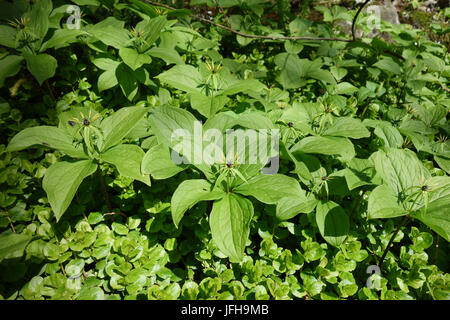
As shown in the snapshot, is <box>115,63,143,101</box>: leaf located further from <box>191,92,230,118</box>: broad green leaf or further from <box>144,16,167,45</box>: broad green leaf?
<box>191,92,230,118</box>: broad green leaf

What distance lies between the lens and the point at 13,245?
135 cm

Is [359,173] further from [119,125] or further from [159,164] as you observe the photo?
[119,125]

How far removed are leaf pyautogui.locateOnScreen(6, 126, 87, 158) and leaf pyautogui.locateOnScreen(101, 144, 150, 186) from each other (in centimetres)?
15

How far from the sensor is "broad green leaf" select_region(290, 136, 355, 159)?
165 cm

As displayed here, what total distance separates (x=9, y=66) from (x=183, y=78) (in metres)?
1.34

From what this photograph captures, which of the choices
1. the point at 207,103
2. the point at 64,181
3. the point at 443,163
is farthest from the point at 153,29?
the point at 443,163

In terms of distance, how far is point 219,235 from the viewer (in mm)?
1282

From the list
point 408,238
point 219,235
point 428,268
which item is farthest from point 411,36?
point 219,235

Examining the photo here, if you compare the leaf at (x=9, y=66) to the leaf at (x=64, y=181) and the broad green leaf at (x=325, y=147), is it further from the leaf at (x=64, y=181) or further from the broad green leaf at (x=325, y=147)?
the broad green leaf at (x=325, y=147)

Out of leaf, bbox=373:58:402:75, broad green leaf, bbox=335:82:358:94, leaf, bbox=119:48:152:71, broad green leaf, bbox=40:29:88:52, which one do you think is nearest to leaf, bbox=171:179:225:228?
leaf, bbox=119:48:152:71

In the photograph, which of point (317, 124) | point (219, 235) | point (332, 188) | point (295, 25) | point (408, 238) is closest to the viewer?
point (219, 235)

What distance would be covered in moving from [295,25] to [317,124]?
6.48 ft

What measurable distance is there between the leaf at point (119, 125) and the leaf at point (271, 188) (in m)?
0.71
